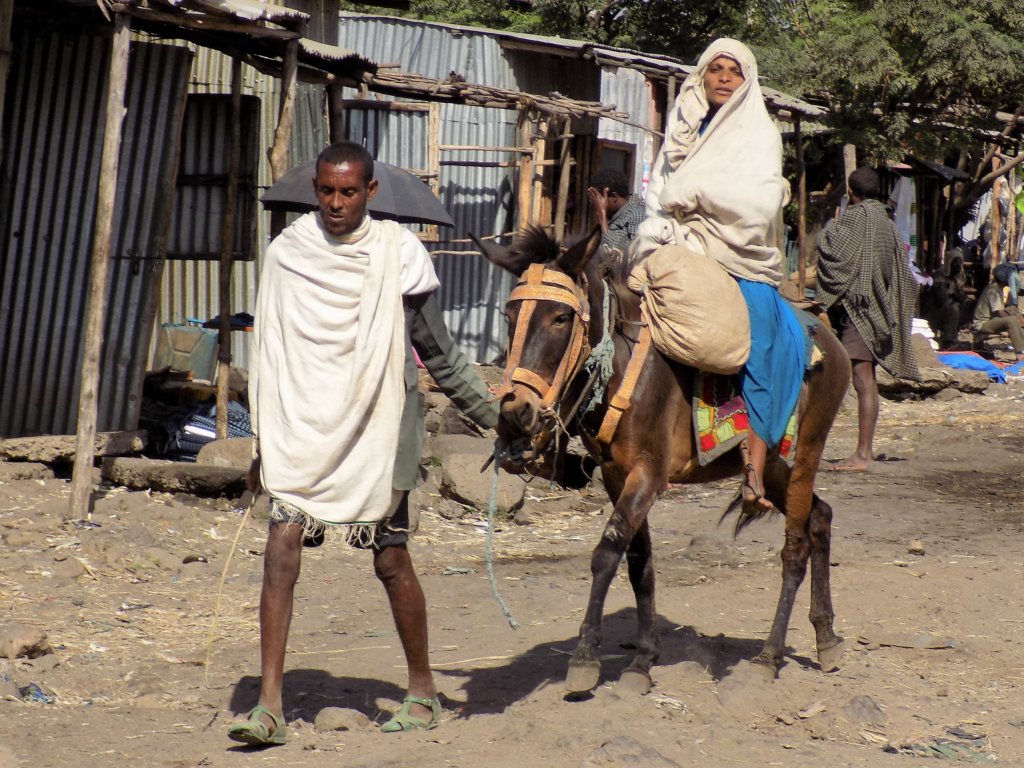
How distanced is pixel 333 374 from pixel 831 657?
268 cm

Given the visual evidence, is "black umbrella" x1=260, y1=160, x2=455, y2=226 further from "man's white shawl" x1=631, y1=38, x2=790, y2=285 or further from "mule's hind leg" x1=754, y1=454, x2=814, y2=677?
"mule's hind leg" x1=754, y1=454, x2=814, y2=677

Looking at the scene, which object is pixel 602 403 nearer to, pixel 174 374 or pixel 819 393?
pixel 819 393

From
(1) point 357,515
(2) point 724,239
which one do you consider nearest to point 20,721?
(1) point 357,515

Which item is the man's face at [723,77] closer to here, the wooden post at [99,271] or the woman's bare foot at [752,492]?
the woman's bare foot at [752,492]

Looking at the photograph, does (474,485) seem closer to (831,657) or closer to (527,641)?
(527,641)

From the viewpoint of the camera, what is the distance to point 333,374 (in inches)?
164

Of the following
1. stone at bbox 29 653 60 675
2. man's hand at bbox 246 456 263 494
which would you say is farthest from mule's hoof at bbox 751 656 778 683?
stone at bbox 29 653 60 675

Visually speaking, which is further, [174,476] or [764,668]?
[174,476]

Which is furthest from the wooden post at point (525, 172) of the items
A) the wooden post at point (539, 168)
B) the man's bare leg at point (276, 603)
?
the man's bare leg at point (276, 603)

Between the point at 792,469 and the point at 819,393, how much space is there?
14.1 inches

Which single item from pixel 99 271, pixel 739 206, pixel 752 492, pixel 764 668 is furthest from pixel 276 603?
pixel 99 271

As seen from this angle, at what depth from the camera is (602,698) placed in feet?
15.3

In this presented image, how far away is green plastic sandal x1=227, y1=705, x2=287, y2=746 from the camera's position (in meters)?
4.01

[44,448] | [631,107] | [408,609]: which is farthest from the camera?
[631,107]
